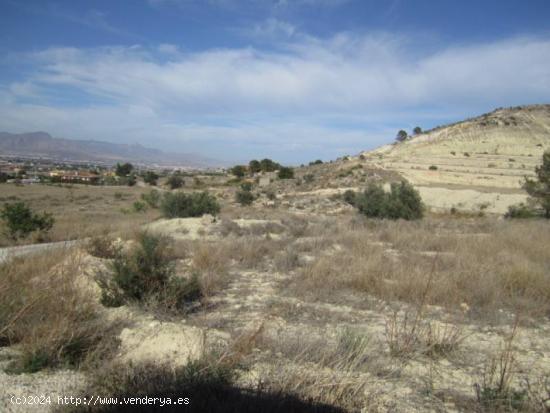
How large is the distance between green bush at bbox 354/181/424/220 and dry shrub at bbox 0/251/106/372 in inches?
668

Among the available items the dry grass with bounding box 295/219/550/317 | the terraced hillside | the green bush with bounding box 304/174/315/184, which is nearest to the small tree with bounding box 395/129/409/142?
the terraced hillside

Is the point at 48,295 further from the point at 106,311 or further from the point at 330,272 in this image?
the point at 330,272

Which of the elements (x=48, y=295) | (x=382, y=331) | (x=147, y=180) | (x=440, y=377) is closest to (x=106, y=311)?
(x=48, y=295)

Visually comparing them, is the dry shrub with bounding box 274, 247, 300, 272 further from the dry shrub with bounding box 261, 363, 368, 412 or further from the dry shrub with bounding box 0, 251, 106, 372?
the dry shrub with bounding box 261, 363, 368, 412

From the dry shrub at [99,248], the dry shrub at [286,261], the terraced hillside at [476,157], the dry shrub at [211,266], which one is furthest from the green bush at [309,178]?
the dry shrub at [99,248]

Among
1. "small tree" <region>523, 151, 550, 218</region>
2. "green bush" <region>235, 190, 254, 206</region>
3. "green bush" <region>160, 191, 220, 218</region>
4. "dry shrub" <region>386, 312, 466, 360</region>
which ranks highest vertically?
"small tree" <region>523, 151, 550, 218</region>

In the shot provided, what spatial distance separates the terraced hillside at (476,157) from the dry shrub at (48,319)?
31138mm

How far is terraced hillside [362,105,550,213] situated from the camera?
3491 centimetres

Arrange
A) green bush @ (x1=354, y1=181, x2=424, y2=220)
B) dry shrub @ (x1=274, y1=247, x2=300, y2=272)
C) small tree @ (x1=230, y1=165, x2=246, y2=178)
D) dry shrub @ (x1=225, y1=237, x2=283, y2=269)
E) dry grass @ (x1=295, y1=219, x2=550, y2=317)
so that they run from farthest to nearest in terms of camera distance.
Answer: small tree @ (x1=230, y1=165, x2=246, y2=178) < green bush @ (x1=354, y1=181, x2=424, y2=220) < dry shrub @ (x1=225, y1=237, x2=283, y2=269) < dry shrub @ (x1=274, y1=247, x2=300, y2=272) < dry grass @ (x1=295, y1=219, x2=550, y2=317)

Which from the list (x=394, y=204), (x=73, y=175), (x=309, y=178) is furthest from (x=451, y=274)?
(x=73, y=175)

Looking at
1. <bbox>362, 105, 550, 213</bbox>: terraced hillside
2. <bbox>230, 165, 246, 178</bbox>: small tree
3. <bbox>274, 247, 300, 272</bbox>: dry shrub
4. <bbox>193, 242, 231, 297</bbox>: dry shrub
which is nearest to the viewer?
<bbox>193, 242, 231, 297</bbox>: dry shrub

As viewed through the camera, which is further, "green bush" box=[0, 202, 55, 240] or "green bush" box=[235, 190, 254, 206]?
"green bush" box=[235, 190, 254, 206]

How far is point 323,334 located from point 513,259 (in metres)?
5.80

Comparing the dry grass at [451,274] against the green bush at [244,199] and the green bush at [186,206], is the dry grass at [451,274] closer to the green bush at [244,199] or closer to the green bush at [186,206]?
the green bush at [186,206]
